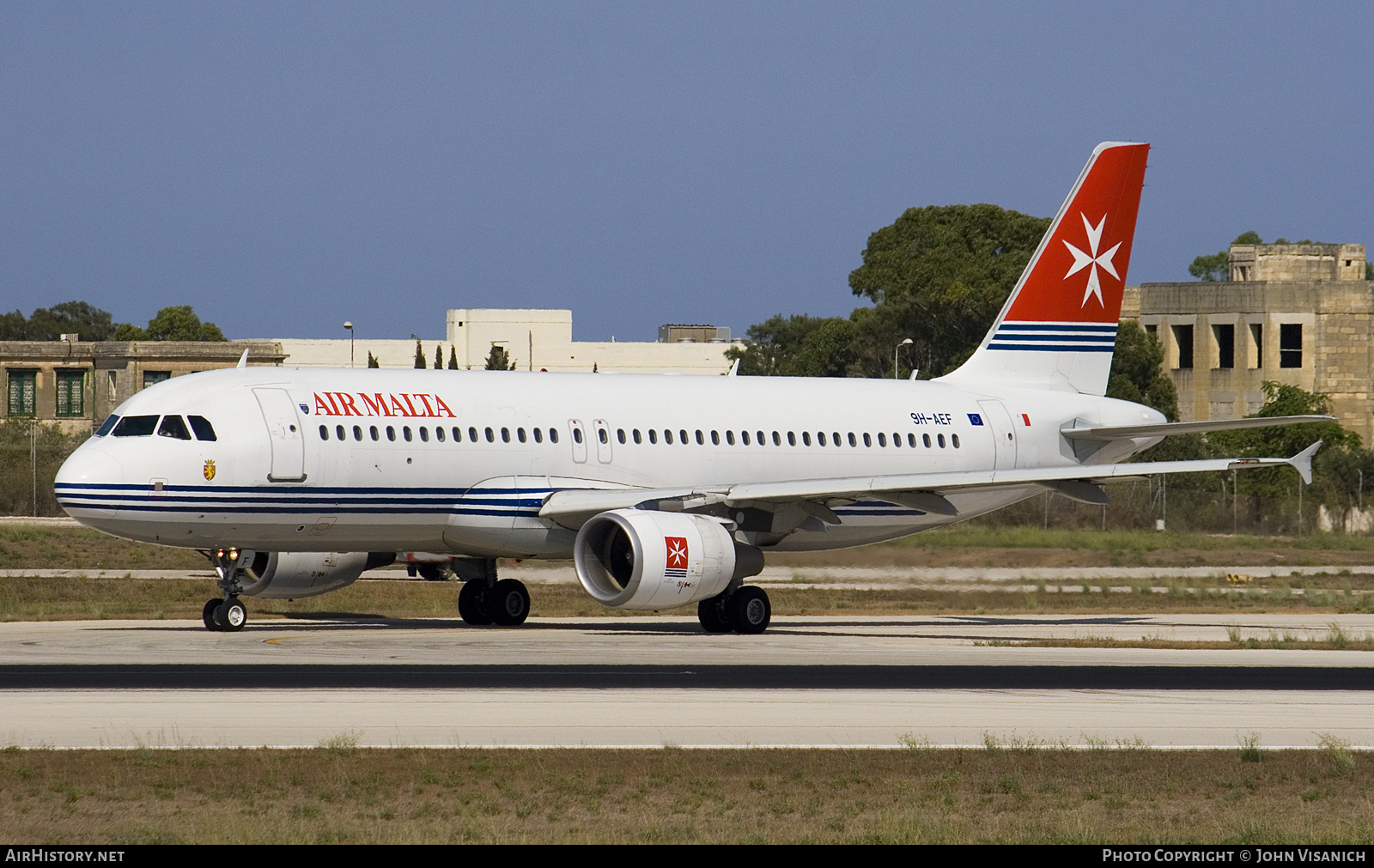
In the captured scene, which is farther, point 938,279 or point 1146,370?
point 938,279

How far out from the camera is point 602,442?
1265 inches

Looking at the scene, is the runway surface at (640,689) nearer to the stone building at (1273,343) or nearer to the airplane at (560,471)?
the airplane at (560,471)

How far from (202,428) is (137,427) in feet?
3.19

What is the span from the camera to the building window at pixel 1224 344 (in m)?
104

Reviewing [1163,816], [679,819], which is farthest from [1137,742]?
[679,819]

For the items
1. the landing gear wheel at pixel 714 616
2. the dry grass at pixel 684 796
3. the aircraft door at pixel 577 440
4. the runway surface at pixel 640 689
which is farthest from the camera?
the aircraft door at pixel 577 440

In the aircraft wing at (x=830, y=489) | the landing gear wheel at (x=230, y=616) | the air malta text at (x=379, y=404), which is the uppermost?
the air malta text at (x=379, y=404)

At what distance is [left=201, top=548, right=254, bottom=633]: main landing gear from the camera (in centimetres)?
2911

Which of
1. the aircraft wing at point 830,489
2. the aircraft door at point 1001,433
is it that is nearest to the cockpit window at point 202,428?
the aircraft wing at point 830,489

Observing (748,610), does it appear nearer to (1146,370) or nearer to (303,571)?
(303,571)

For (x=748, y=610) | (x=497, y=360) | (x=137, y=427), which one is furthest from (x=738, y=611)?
(x=497, y=360)

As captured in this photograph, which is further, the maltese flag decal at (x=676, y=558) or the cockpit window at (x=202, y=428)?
the maltese flag decal at (x=676, y=558)

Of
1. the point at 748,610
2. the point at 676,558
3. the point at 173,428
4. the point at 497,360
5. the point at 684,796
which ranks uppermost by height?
the point at 497,360

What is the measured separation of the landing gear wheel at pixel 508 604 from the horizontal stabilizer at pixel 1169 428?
37.5ft
